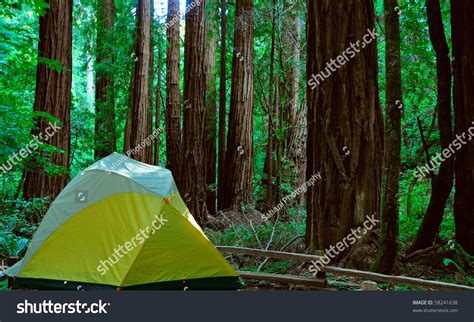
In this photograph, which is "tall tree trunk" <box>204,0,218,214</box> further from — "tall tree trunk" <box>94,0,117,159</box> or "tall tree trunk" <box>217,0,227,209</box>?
"tall tree trunk" <box>94,0,117,159</box>

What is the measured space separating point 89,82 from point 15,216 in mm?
30240

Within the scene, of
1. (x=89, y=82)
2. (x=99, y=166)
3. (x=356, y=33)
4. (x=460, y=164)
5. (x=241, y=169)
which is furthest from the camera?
(x=89, y=82)

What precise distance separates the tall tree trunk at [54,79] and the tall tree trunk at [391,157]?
677 cm

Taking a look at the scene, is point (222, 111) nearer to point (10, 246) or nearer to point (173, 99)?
point (173, 99)

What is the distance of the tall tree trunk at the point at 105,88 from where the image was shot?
1650 cm

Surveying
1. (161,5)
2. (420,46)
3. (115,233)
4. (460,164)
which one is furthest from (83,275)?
(161,5)

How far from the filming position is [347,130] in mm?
7168

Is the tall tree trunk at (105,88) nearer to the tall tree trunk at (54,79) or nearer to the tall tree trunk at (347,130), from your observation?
the tall tree trunk at (54,79)

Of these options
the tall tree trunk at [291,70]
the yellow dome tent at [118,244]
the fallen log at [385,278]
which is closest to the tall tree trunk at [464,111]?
the fallen log at [385,278]

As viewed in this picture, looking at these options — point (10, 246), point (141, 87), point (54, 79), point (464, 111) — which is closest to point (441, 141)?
point (464, 111)

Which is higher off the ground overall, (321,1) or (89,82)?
(89,82)

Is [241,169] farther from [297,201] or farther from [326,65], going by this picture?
[326,65]

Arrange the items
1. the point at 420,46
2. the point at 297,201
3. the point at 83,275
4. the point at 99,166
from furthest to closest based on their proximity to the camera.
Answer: the point at 297,201
the point at 420,46
the point at 99,166
the point at 83,275

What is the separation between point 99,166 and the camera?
6.78m
